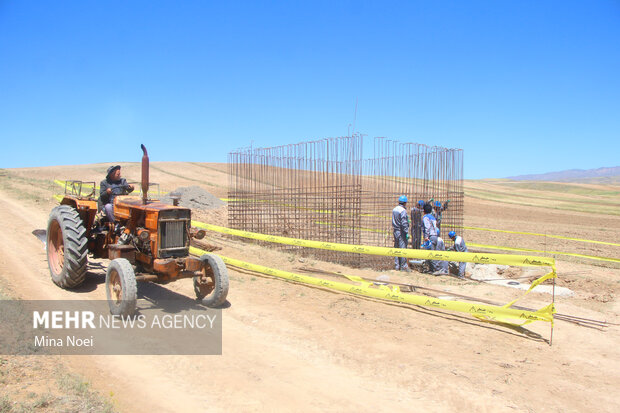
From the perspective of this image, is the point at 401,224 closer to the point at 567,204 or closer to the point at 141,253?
the point at 141,253

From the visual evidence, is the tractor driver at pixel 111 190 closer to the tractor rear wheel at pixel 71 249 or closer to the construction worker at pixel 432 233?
the tractor rear wheel at pixel 71 249

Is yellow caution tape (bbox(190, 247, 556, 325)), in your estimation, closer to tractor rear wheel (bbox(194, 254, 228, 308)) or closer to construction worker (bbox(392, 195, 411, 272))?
tractor rear wheel (bbox(194, 254, 228, 308))

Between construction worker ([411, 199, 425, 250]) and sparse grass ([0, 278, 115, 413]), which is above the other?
construction worker ([411, 199, 425, 250])

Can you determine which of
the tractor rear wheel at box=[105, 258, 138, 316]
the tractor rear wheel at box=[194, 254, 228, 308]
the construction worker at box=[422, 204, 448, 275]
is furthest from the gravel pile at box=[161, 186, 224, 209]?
the tractor rear wheel at box=[105, 258, 138, 316]

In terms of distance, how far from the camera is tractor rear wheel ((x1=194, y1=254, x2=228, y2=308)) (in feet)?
20.7

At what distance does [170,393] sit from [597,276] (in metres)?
10.4

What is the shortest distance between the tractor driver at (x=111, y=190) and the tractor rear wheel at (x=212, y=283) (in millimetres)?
1829

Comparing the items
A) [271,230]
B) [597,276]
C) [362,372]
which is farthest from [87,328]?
[597,276]

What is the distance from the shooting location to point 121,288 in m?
5.71

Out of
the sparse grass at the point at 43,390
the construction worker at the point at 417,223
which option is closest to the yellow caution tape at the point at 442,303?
the construction worker at the point at 417,223

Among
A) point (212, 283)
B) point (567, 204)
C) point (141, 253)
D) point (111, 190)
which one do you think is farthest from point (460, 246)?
point (567, 204)

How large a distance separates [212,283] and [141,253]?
1129mm

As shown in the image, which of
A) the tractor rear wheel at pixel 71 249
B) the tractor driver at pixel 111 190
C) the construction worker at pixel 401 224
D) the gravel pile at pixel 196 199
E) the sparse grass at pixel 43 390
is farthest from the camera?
the gravel pile at pixel 196 199

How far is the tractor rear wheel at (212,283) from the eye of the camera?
248 inches
